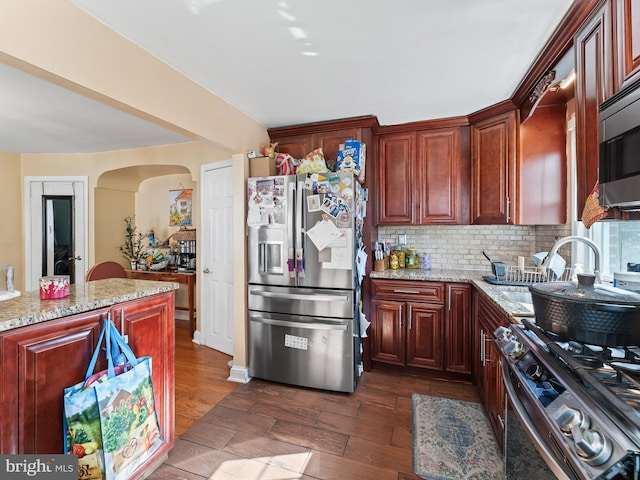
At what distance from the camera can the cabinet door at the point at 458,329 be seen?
2578 mm

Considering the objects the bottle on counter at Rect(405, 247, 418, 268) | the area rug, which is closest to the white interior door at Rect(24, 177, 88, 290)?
the bottle on counter at Rect(405, 247, 418, 268)

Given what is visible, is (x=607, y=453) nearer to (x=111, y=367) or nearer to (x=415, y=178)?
(x=111, y=367)

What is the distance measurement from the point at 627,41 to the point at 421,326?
2.21 m

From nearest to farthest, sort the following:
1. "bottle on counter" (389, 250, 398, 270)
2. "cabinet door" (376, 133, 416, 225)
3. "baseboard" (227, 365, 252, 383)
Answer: "baseboard" (227, 365, 252, 383), "cabinet door" (376, 133, 416, 225), "bottle on counter" (389, 250, 398, 270)

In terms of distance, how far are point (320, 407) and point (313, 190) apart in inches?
67.4

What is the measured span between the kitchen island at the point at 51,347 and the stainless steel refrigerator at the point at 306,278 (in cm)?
111

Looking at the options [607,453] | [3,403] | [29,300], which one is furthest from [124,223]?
[607,453]

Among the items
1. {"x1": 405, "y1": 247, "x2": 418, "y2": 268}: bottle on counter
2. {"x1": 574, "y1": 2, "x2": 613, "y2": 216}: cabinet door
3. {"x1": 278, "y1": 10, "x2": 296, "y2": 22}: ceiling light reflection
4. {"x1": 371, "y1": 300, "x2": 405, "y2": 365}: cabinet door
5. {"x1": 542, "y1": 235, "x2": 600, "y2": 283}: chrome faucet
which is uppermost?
{"x1": 278, "y1": 10, "x2": 296, "y2": 22}: ceiling light reflection

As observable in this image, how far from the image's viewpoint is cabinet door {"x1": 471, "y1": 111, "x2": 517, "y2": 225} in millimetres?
2471

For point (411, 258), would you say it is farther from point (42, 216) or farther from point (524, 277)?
point (42, 216)

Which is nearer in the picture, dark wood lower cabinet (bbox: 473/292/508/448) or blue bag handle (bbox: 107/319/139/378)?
blue bag handle (bbox: 107/319/139/378)

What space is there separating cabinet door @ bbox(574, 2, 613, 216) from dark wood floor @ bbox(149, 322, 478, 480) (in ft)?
5.74

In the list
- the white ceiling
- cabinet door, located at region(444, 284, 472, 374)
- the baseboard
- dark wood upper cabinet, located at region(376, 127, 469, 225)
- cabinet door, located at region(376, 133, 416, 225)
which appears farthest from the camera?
cabinet door, located at region(376, 133, 416, 225)

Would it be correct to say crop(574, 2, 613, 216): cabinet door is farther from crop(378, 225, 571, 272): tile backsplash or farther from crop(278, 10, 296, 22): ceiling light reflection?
crop(378, 225, 571, 272): tile backsplash
